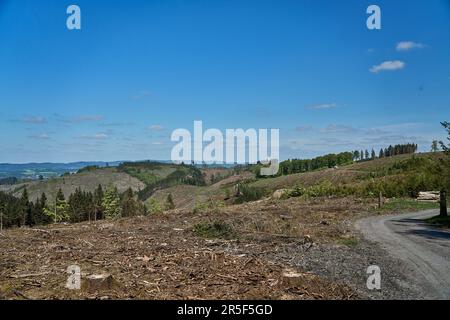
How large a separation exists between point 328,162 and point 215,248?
606 ft

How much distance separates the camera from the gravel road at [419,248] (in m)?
10.7

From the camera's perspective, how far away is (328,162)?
19312 cm

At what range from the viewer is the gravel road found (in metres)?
10.7

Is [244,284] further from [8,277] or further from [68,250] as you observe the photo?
[68,250]

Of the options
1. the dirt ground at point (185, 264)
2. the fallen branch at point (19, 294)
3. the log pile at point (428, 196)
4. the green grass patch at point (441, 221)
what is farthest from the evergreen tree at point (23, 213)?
the fallen branch at point (19, 294)

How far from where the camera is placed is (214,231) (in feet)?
63.8

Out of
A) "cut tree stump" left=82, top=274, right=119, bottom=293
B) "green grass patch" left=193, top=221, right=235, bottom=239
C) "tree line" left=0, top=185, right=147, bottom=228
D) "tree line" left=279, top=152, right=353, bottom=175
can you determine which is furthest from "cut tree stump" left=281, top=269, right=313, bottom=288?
"tree line" left=279, top=152, right=353, bottom=175

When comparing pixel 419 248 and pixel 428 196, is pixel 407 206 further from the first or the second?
pixel 419 248

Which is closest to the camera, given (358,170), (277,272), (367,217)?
(277,272)

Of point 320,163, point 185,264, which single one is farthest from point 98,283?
point 320,163

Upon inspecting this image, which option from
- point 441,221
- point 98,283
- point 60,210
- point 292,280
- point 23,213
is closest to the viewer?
point 98,283

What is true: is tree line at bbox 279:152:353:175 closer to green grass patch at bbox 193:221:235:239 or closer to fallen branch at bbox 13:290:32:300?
green grass patch at bbox 193:221:235:239

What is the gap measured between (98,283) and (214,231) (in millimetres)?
10230
